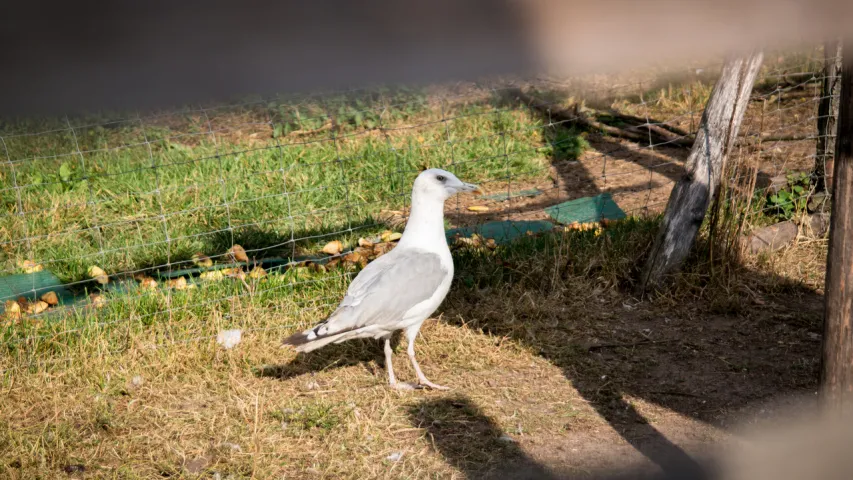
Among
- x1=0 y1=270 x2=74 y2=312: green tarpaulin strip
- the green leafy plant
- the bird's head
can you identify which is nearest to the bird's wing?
the bird's head

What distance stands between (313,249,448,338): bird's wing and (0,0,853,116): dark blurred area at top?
3.84 meters

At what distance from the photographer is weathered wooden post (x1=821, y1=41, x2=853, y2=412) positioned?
2.22 m

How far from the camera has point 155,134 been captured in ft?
27.4

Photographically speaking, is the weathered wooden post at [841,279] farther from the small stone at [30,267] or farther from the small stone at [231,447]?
the small stone at [30,267]

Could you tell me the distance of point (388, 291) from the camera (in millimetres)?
4418

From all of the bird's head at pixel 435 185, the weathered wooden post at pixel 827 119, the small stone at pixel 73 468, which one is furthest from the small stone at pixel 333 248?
the weathered wooden post at pixel 827 119

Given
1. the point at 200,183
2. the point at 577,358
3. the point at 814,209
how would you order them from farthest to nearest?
the point at 200,183
the point at 814,209
the point at 577,358

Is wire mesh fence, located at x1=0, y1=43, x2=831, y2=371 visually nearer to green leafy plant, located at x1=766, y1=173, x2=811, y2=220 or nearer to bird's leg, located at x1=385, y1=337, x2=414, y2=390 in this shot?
green leafy plant, located at x1=766, y1=173, x2=811, y2=220

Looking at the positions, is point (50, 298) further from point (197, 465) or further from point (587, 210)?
point (587, 210)

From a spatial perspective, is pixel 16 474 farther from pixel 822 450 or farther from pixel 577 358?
pixel 822 450

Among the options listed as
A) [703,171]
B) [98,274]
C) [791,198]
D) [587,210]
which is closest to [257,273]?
[98,274]

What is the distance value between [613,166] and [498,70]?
25.1ft

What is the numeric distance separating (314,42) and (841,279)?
2.40 m

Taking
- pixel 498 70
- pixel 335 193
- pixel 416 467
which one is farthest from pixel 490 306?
pixel 498 70
